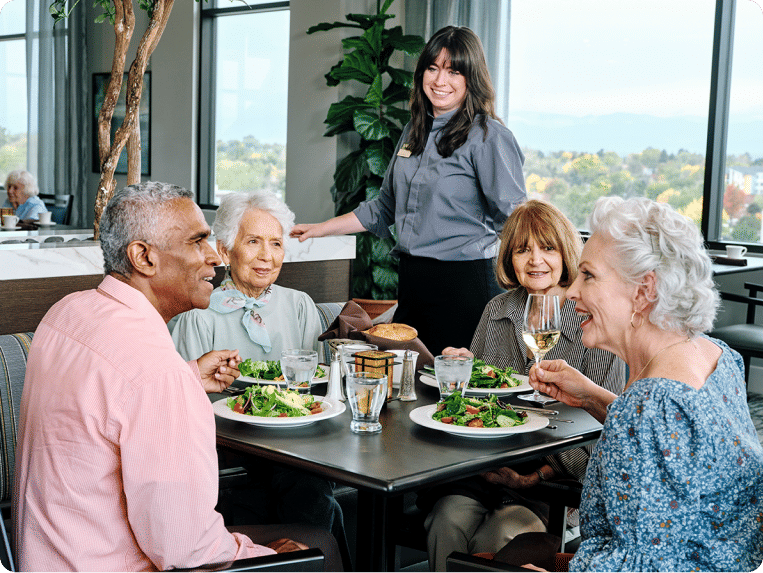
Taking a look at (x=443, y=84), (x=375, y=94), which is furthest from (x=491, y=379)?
(x=375, y=94)

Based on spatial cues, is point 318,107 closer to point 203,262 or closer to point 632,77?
point 632,77

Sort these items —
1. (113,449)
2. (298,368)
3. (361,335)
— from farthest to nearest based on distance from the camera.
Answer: (361,335), (298,368), (113,449)

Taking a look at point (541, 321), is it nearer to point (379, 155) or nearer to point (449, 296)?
point (449, 296)

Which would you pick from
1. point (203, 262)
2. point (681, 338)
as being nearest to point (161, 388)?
point (203, 262)

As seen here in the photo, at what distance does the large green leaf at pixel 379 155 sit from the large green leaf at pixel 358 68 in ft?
1.46

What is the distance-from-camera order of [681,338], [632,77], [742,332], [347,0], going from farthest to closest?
[347,0] → [632,77] → [742,332] → [681,338]

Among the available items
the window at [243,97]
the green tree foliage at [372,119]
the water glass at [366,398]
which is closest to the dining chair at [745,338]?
the green tree foliage at [372,119]

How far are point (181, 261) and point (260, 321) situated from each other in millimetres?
1055

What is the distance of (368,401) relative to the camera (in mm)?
1686

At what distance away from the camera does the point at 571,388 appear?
1.86 meters

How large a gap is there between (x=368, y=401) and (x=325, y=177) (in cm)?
496

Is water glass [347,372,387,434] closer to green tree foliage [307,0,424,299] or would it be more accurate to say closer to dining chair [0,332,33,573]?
dining chair [0,332,33,573]

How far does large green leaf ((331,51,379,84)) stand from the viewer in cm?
561

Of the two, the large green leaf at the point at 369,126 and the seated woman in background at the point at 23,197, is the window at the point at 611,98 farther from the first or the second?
the seated woman in background at the point at 23,197
